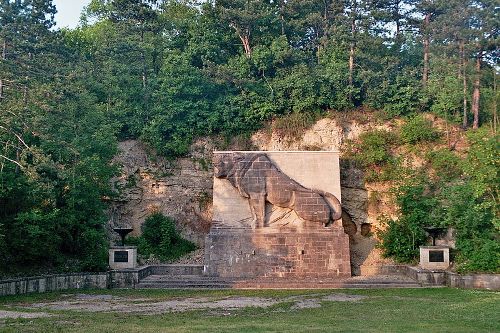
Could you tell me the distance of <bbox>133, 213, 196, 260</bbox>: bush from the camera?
23172 millimetres

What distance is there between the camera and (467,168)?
19.5 meters

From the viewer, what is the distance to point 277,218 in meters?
21.4

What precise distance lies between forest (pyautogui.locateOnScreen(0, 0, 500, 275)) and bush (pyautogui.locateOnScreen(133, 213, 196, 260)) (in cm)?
225

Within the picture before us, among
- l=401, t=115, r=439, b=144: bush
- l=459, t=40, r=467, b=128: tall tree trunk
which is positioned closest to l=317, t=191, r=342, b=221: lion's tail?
l=401, t=115, r=439, b=144: bush

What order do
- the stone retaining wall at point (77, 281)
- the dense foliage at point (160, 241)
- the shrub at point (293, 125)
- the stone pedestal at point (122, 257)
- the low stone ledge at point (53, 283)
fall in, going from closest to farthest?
1. the low stone ledge at point (53, 283)
2. the stone retaining wall at point (77, 281)
3. the stone pedestal at point (122, 257)
4. the dense foliage at point (160, 241)
5. the shrub at point (293, 125)

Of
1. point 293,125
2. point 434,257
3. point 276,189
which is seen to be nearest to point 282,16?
point 293,125

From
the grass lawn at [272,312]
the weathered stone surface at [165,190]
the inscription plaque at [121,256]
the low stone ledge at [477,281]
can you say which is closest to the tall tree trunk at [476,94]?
the low stone ledge at [477,281]

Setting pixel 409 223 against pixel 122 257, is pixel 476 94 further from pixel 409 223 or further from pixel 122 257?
pixel 122 257

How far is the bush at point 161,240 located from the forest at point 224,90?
88.7 inches

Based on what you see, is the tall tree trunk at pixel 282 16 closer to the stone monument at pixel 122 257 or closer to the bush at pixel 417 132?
the bush at pixel 417 132

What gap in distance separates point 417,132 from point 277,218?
822 cm

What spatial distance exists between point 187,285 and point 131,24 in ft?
56.9

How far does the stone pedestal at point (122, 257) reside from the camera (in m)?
20.3

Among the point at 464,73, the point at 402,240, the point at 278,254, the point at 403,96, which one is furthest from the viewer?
the point at 403,96
